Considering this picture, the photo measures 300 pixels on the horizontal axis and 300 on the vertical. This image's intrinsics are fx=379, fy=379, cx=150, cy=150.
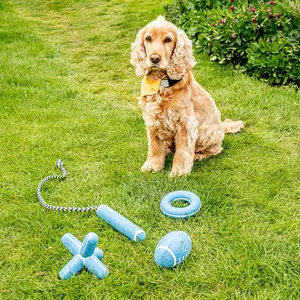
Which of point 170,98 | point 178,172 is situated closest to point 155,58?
point 170,98

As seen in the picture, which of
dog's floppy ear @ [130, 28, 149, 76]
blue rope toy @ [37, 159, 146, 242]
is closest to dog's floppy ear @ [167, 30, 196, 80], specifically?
dog's floppy ear @ [130, 28, 149, 76]

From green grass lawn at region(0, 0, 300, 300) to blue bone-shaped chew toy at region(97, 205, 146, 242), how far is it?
0.28 feet

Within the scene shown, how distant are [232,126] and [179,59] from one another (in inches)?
56.7

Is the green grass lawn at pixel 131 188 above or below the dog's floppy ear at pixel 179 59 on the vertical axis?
below

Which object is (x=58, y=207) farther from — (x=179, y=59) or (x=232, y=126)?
(x=232, y=126)

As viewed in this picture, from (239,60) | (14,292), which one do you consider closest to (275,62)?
(239,60)

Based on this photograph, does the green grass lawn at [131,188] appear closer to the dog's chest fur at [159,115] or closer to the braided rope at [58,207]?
the braided rope at [58,207]

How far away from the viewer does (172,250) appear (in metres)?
2.64

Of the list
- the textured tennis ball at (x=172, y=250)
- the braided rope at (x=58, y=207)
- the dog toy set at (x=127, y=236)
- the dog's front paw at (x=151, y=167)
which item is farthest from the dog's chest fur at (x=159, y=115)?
the textured tennis ball at (x=172, y=250)

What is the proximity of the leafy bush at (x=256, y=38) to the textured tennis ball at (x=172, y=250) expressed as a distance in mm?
3957

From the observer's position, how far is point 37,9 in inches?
505

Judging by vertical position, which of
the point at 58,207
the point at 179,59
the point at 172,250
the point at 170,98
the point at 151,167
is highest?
the point at 179,59

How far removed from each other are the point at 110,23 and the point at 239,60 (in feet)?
16.2

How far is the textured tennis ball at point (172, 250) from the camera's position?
2641mm
